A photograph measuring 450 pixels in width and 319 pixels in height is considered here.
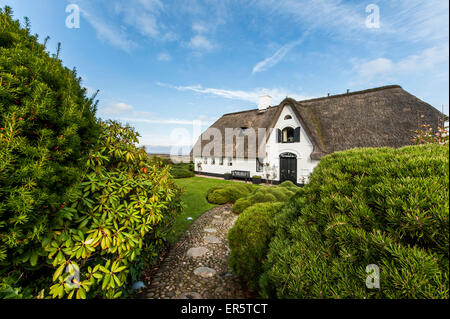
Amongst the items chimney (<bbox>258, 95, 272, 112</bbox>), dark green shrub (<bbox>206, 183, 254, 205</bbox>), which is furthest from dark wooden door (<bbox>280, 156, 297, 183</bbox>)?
chimney (<bbox>258, 95, 272, 112</bbox>)

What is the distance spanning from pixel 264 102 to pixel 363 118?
11.6 m

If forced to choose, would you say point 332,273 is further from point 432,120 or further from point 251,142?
point 251,142

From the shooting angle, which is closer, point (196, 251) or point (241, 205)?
point (196, 251)

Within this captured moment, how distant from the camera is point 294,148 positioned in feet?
56.0

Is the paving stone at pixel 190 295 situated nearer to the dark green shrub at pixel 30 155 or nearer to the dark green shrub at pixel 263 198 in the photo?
the dark green shrub at pixel 30 155

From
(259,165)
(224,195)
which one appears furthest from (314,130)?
(224,195)

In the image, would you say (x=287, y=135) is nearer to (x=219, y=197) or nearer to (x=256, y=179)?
(x=256, y=179)

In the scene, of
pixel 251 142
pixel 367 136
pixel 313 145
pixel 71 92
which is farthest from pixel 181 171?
pixel 71 92

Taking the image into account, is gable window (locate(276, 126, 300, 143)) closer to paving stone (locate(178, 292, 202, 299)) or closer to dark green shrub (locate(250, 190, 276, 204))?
dark green shrub (locate(250, 190, 276, 204))

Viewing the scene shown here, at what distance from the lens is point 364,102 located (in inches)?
634

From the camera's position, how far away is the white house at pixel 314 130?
13508mm

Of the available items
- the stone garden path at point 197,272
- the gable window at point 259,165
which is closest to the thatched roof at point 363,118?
the gable window at point 259,165
